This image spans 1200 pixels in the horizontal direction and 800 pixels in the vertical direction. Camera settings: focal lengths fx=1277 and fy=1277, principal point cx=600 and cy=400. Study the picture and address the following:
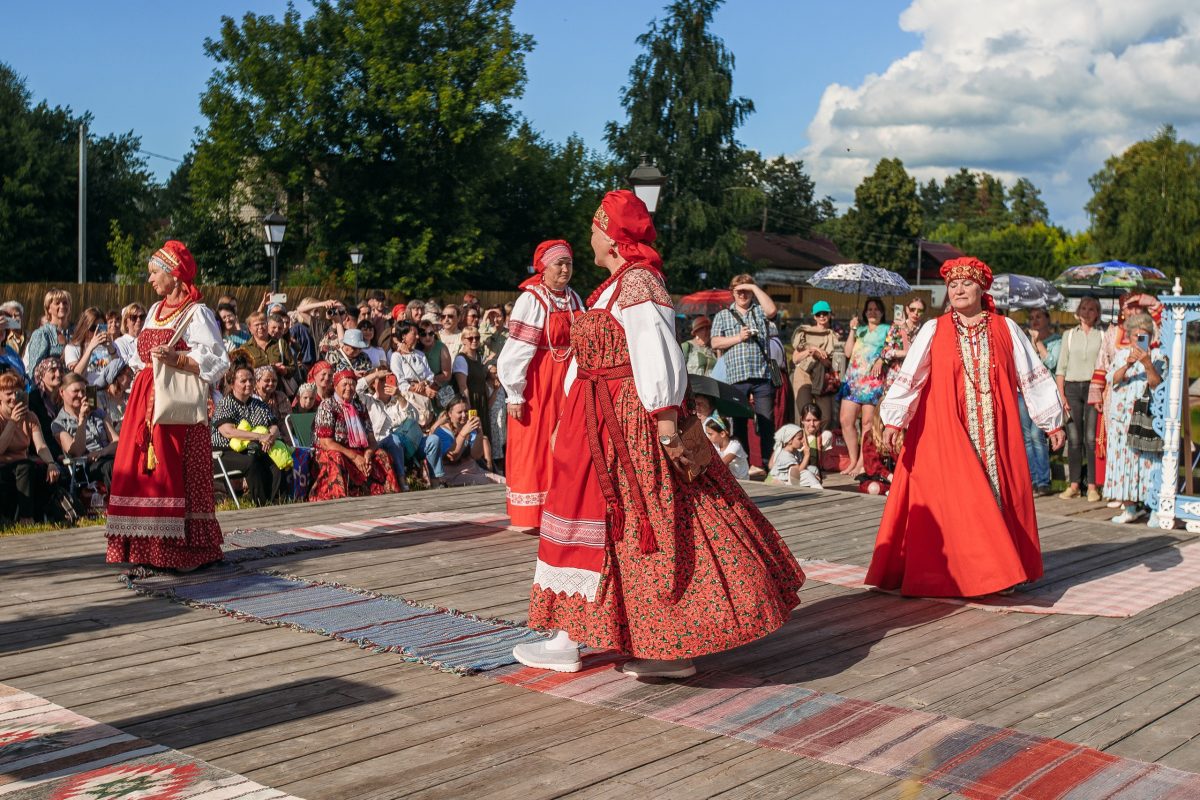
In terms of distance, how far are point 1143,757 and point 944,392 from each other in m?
2.37

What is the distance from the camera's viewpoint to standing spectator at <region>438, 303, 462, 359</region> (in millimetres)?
11273

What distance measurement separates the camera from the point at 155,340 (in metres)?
5.89

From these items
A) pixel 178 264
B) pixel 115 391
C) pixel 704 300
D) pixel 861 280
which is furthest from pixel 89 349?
pixel 704 300

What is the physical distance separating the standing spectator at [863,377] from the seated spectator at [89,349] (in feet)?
19.6

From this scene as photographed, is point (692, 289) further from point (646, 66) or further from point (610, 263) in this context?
point (610, 263)

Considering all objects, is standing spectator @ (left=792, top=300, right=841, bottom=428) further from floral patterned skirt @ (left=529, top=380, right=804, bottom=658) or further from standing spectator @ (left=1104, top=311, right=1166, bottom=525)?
floral patterned skirt @ (left=529, top=380, right=804, bottom=658)

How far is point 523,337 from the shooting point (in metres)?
6.64

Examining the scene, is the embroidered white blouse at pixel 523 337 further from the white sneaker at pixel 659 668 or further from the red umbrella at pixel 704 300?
the red umbrella at pixel 704 300

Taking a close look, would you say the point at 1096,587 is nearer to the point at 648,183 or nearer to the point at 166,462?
the point at 166,462

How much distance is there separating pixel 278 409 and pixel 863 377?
4.91 meters

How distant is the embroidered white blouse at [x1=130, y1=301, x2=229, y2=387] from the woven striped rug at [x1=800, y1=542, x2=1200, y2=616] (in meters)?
2.98

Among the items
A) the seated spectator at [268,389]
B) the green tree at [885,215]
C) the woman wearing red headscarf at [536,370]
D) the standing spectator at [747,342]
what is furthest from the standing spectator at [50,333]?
the green tree at [885,215]

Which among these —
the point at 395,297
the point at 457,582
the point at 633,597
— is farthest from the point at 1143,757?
the point at 395,297

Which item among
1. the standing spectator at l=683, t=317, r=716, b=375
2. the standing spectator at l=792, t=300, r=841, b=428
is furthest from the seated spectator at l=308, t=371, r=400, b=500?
the standing spectator at l=792, t=300, r=841, b=428
